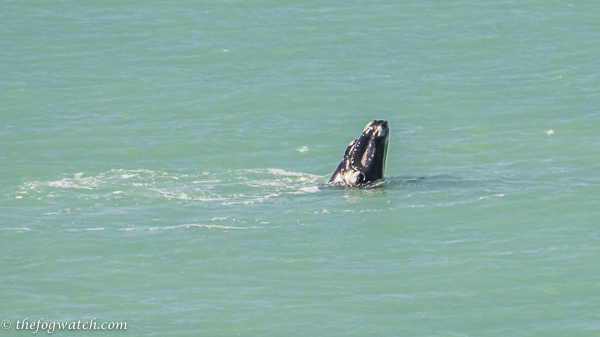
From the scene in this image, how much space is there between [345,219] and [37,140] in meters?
12.6

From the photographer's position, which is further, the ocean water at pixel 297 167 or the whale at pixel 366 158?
the whale at pixel 366 158

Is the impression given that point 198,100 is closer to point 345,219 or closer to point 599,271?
point 345,219

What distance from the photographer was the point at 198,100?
34.2 m

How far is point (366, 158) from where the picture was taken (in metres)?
22.8

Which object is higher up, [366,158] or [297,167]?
[366,158]

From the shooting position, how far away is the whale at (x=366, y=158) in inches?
888

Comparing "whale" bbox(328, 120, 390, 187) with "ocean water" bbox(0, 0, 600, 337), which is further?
"whale" bbox(328, 120, 390, 187)

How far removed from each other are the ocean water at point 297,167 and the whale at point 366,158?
41 centimetres

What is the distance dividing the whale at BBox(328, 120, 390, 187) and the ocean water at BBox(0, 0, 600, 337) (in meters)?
0.41

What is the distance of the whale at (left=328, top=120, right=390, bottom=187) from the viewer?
888 inches

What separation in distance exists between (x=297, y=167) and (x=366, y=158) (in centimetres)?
373

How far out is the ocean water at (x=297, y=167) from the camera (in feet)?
53.1

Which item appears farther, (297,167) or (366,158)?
(297,167)

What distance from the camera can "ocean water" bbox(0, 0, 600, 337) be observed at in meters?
16.2
